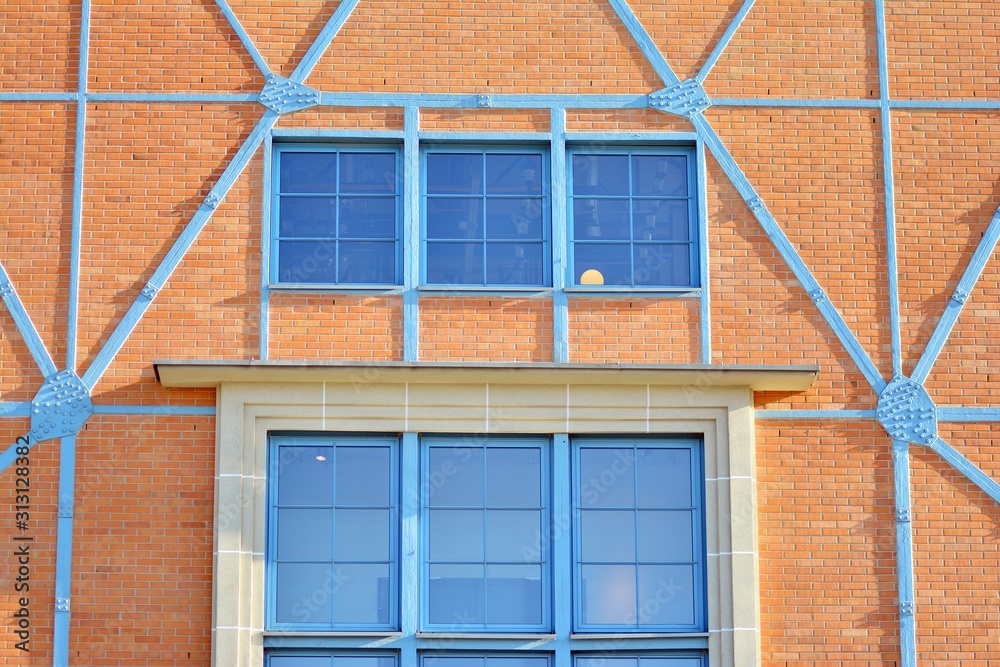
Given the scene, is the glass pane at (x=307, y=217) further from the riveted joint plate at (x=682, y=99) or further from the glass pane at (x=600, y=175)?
the riveted joint plate at (x=682, y=99)

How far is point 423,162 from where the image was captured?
13336mm

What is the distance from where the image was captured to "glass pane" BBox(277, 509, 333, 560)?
1262 centimetres

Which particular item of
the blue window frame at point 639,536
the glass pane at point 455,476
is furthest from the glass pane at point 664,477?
the glass pane at point 455,476

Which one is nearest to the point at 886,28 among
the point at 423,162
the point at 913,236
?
the point at 913,236

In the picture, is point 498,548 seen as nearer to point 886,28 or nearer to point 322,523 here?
point 322,523

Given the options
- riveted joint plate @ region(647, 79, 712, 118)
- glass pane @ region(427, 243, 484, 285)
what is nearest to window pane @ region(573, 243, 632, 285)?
glass pane @ region(427, 243, 484, 285)

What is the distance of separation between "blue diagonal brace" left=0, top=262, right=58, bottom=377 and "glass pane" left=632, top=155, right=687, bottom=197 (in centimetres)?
444

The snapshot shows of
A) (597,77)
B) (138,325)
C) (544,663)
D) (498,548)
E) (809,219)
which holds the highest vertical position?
(597,77)

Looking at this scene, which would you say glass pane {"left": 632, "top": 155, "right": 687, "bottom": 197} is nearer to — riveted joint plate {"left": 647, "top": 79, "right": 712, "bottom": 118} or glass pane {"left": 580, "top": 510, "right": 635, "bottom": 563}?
riveted joint plate {"left": 647, "top": 79, "right": 712, "bottom": 118}

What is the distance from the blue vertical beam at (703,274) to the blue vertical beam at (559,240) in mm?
972

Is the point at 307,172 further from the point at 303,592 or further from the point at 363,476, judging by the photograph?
the point at 303,592

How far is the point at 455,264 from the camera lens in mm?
13180

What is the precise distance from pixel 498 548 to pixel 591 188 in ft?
9.07

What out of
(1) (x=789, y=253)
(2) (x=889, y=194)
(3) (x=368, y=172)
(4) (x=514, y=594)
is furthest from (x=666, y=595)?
(3) (x=368, y=172)
